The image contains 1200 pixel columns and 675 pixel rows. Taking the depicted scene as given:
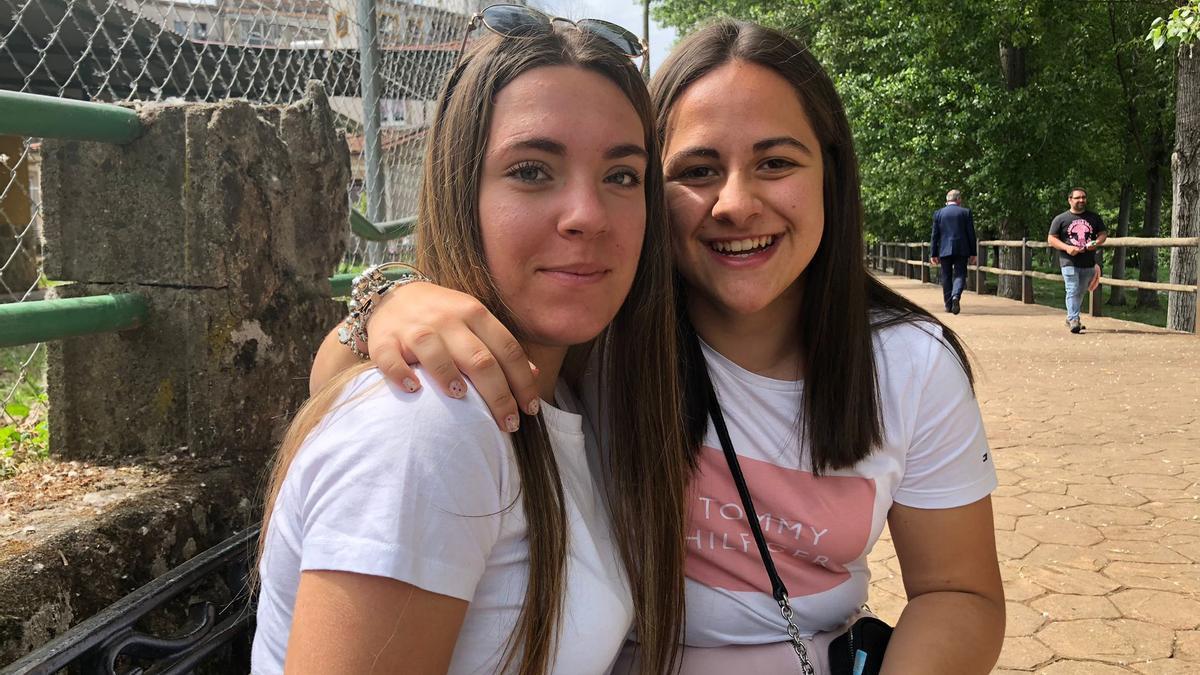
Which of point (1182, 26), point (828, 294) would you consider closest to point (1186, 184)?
point (1182, 26)

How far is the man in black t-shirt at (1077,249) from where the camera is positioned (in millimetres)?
10859

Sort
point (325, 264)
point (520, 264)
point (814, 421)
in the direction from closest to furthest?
1. point (520, 264)
2. point (814, 421)
3. point (325, 264)

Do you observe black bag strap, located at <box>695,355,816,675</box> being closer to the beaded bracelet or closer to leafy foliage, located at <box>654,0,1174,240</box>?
the beaded bracelet

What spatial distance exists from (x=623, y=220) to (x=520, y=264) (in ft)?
0.63

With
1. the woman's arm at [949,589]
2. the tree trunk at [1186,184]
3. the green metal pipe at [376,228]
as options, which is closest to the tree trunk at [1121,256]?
the tree trunk at [1186,184]

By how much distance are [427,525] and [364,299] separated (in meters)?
0.55

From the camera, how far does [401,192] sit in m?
4.09

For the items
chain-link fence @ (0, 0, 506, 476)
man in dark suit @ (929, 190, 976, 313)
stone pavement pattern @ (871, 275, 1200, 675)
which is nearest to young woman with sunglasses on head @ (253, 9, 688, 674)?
stone pavement pattern @ (871, 275, 1200, 675)

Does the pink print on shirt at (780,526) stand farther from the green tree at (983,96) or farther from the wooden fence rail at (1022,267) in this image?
the green tree at (983,96)

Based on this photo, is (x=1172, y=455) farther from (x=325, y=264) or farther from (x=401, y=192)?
(x=325, y=264)

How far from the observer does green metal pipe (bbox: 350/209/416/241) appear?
2.78 metres

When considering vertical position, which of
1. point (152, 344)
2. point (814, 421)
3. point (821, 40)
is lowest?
point (814, 421)

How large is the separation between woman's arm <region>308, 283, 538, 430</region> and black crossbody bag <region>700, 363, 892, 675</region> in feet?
2.18

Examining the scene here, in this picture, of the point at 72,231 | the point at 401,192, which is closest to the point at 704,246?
the point at 72,231
